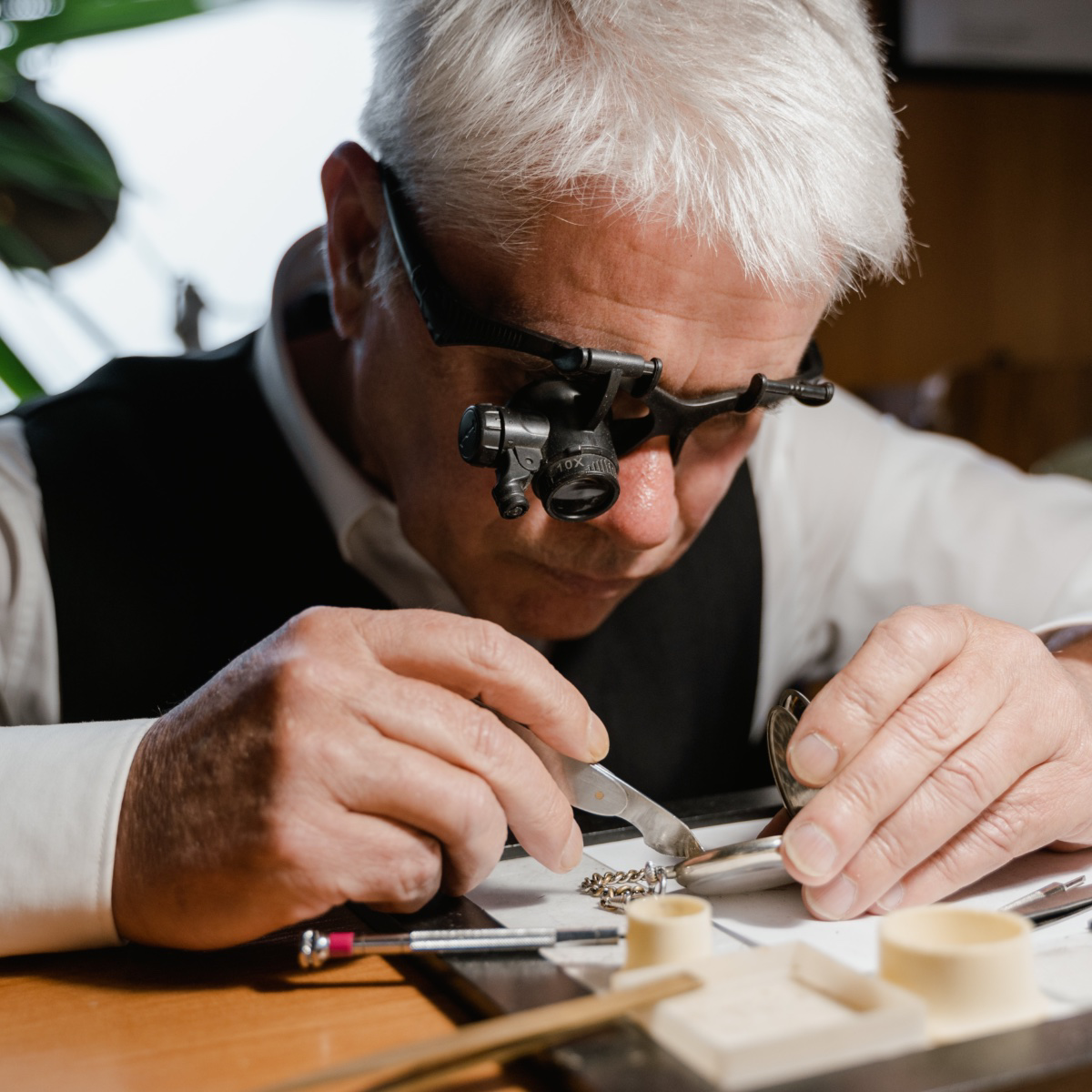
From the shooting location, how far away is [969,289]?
12.7ft

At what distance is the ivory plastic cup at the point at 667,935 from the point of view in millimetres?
725

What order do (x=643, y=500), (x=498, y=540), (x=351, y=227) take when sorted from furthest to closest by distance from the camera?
1. (x=351, y=227)
2. (x=498, y=540)
3. (x=643, y=500)

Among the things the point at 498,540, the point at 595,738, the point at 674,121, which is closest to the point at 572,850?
the point at 595,738

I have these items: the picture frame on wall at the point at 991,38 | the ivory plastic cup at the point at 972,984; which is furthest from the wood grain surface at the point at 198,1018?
the picture frame on wall at the point at 991,38

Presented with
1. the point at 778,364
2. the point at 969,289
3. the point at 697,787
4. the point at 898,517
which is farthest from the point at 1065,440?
the point at 778,364

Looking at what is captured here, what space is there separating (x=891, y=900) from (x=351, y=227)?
37.2 inches

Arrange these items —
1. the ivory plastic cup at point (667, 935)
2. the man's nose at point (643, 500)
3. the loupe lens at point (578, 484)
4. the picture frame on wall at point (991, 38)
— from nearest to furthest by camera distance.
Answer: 1. the ivory plastic cup at point (667, 935)
2. the loupe lens at point (578, 484)
3. the man's nose at point (643, 500)
4. the picture frame on wall at point (991, 38)

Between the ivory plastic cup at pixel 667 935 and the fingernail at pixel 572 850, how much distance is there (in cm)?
16

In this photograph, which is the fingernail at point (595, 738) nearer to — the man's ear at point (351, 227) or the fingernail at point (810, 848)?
the fingernail at point (810, 848)

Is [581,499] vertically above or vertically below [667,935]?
above

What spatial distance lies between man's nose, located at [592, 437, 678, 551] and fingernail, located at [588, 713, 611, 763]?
26cm

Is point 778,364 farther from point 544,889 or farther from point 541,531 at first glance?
point 544,889

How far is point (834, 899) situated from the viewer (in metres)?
0.87

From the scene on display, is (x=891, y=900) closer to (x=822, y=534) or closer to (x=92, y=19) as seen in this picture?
(x=822, y=534)
